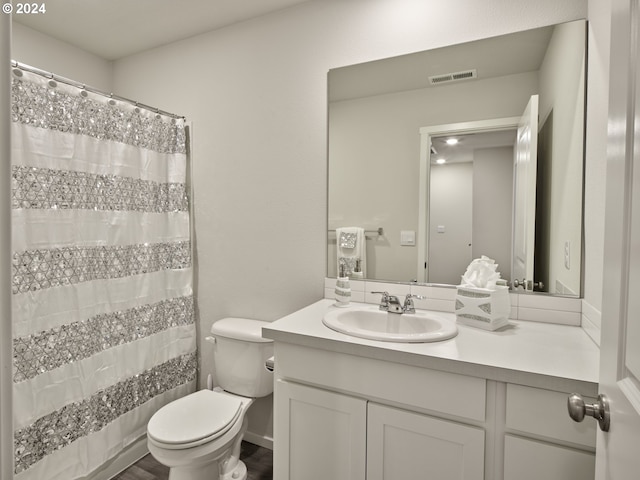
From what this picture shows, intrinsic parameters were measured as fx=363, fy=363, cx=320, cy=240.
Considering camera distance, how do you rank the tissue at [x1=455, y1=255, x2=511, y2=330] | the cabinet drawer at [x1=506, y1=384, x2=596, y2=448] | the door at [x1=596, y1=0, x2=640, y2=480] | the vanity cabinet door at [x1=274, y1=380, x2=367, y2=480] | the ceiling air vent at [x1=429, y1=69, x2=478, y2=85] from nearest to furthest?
the door at [x1=596, y1=0, x2=640, y2=480] → the cabinet drawer at [x1=506, y1=384, x2=596, y2=448] → the vanity cabinet door at [x1=274, y1=380, x2=367, y2=480] → the tissue at [x1=455, y1=255, x2=511, y2=330] → the ceiling air vent at [x1=429, y1=69, x2=478, y2=85]

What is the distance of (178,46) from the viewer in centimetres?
236

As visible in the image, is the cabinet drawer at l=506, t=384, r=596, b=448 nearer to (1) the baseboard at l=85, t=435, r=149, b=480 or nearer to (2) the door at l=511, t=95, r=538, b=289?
(2) the door at l=511, t=95, r=538, b=289

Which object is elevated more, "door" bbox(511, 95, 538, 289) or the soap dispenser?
"door" bbox(511, 95, 538, 289)

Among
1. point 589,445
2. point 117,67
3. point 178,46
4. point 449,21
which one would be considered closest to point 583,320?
point 589,445

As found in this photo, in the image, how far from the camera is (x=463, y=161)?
64.9 inches

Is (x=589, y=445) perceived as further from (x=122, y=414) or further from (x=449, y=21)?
(x=122, y=414)

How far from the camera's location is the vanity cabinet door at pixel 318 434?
1.27 metres

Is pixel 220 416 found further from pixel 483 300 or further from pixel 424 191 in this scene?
pixel 424 191

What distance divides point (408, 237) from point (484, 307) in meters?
0.51

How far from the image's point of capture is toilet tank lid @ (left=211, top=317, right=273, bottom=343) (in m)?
1.92

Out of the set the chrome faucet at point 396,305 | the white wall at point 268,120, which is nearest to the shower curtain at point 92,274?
the white wall at point 268,120

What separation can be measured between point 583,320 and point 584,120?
0.77 meters

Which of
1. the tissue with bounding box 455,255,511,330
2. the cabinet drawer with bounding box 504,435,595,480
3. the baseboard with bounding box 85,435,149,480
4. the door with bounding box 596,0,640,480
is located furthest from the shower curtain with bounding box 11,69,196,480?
the door with bounding box 596,0,640,480

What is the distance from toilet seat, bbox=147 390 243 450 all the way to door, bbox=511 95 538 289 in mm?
1424
